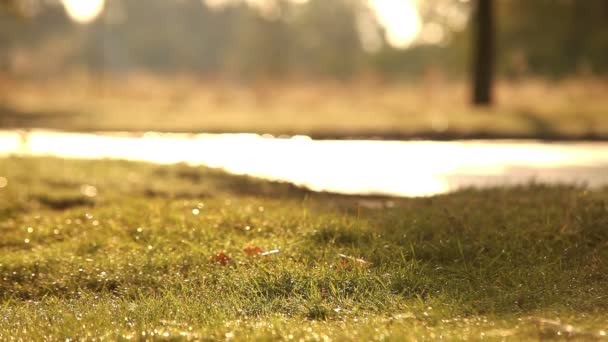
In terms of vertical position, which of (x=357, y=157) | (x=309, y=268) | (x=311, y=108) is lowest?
(x=309, y=268)

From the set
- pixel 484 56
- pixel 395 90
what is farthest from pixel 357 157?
pixel 395 90

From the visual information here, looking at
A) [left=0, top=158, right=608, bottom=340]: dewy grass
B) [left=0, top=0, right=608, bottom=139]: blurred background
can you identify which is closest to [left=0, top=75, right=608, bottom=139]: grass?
[left=0, top=0, right=608, bottom=139]: blurred background

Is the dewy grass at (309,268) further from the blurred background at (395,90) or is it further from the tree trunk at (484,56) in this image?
the tree trunk at (484,56)

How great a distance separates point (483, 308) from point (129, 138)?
43.4 feet

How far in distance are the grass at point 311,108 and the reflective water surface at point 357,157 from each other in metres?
0.78

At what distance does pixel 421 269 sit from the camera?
522 centimetres

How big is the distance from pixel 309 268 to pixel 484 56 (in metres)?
17.4

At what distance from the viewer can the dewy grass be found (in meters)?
4.33

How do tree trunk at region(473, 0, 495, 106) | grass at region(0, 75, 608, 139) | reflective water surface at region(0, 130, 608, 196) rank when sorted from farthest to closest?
1. tree trunk at region(473, 0, 495, 106)
2. grass at region(0, 75, 608, 139)
3. reflective water surface at region(0, 130, 608, 196)

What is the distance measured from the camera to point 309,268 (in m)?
5.32

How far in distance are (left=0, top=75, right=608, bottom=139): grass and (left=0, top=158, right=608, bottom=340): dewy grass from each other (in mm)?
9153

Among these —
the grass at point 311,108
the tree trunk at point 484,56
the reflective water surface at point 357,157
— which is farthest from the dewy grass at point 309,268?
the tree trunk at point 484,56

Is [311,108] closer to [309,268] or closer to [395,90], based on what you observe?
[395,90]

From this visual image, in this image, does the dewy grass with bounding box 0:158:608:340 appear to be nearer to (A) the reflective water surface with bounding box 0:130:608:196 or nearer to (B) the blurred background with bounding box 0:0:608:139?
(A) the reflective water surface with bounding box 0:130:608:196
